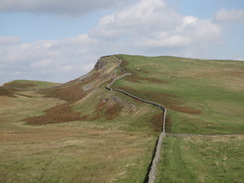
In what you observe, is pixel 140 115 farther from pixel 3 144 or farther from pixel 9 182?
pixel 9 182

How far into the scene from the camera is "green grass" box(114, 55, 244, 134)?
46.0 meters

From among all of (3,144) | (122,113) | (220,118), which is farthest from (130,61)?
(3,144)

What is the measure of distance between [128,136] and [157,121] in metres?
8.34

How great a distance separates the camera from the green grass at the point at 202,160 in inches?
942

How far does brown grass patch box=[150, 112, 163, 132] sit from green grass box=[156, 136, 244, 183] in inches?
264

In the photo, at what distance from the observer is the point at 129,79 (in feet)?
300

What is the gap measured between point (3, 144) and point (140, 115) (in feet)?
85.2

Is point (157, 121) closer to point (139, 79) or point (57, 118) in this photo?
point (57, 118)

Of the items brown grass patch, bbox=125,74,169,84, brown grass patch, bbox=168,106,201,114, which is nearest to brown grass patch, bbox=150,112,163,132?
brown grass patch, bbox=168,106,201,114

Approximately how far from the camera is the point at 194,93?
74125mm

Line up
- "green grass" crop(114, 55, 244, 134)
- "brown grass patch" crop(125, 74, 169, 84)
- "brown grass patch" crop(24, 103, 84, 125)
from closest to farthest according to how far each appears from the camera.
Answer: "green grass" crop(114, 55, 244, 134) < "brown grass patch" crop(24, 103, 84, 125) < "brown grass patch" crop(125, 74, 169, 84)

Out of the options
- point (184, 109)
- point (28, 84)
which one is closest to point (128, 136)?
point (184, 109)

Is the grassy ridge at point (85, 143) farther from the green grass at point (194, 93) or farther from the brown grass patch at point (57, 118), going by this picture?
the green grass at point (194, 93)

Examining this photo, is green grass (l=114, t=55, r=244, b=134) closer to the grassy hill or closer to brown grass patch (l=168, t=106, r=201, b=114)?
brown grass patch (l=168, t=106, r=201, b=114)
